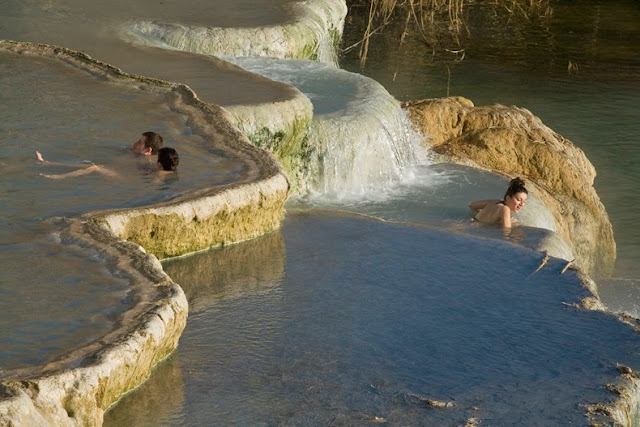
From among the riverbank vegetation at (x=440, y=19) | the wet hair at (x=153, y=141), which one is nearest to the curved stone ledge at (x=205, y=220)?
the wet hair at (x=153, y=141)

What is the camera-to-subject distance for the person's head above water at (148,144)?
23.8 feet

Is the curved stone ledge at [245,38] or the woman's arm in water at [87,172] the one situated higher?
the curved stone ledge at [245,38]

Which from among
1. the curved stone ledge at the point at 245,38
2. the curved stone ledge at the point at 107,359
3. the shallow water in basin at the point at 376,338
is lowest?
the shallow water in basin at the point at 376,338

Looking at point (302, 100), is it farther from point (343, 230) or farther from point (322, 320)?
point (322, 320)

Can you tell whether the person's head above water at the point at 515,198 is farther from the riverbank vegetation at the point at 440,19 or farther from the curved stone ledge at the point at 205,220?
the riverbank vegetation at the point at 440,19

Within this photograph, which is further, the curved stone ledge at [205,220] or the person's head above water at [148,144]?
the person's head above water at [148,144]

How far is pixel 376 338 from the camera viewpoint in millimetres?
5988

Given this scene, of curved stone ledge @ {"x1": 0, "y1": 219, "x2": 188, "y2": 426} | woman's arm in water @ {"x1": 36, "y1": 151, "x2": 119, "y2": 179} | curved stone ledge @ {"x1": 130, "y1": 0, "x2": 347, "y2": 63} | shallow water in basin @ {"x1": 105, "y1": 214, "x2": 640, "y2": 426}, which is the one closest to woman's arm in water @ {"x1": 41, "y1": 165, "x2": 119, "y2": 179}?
woman's arm in water @ {"x1": 36, "y1": 151, "x2": 119, "y2": 179}

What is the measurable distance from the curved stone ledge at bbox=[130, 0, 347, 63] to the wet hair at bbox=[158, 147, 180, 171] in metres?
3.82

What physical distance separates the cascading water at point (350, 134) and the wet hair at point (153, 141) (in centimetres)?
226

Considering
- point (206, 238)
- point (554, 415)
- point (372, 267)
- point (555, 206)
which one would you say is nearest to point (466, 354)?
point (554, 415)

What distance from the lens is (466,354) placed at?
5.89 metres

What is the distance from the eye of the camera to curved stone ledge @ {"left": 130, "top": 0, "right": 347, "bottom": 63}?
1083 cm

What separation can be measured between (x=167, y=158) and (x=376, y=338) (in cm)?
194
